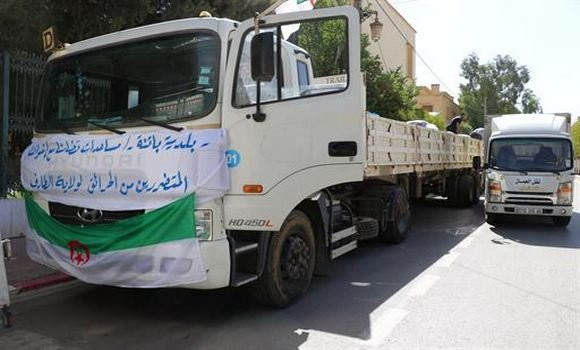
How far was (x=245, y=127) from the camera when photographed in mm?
4914

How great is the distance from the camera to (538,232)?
10930mm

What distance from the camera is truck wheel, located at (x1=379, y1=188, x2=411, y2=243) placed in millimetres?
8977

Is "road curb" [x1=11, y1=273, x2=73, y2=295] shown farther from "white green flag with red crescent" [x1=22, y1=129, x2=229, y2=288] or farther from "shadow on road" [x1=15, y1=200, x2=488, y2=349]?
"white green flag with red crescent" [x1=22, y1=129, x2=229, y2=288]

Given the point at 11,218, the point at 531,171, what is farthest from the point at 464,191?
the point at 11,218

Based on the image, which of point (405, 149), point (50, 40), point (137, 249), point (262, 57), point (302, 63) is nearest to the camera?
point (262, 57)

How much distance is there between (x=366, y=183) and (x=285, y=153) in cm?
347

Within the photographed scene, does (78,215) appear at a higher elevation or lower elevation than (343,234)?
higher

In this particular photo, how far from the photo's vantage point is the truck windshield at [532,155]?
11281 millimetres

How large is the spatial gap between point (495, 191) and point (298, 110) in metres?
7.56

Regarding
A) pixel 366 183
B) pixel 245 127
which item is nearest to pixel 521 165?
pixel 366 183

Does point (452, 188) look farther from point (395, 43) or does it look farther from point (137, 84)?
point (395, 43)

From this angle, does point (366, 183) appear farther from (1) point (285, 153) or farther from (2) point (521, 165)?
(2) point (521, 165)

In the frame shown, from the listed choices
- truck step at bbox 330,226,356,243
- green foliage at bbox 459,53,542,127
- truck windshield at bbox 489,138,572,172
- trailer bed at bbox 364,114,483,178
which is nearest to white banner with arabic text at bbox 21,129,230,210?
truck step at bbox 330,226,356,243

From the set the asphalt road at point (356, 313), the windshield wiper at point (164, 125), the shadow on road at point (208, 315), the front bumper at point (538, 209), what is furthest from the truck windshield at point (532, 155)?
the windshield wiper at point (164, 125)
